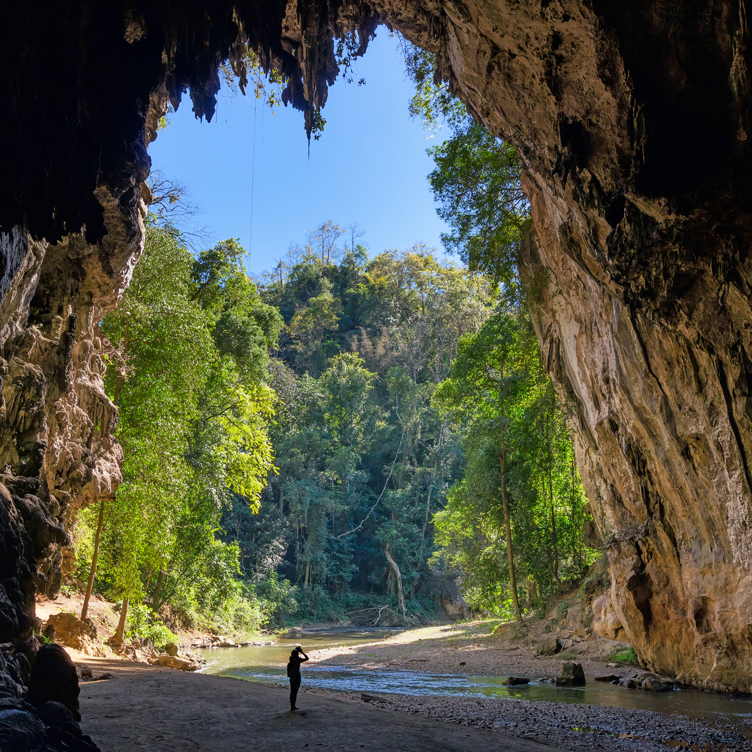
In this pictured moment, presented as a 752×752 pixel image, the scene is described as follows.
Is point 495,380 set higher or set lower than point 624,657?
higher

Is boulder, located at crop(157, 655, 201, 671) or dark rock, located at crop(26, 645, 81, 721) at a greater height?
dark rock, located at crop(26, 645, 81, 721)

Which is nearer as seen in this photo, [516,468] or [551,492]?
[551,492]

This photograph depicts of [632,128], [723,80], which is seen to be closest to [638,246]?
[632,128]

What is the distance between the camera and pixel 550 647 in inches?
648

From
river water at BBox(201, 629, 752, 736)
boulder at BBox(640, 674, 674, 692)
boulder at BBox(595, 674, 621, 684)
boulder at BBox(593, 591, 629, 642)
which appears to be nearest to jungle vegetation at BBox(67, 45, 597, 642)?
river water at BBox(201, 629, 752, 736)

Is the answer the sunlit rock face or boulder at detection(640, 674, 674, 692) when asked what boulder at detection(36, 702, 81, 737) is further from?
boulder at detection(640, 674, 674, 692)

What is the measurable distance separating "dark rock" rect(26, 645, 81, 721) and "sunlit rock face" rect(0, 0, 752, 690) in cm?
95

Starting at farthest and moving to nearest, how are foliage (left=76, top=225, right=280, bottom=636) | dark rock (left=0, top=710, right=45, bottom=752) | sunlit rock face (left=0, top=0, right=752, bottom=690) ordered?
foliage (left=76, top=225, right=280, bottom=636) → sunlit rock face (left=0, top=0, right=752, bottom=690) → dark rock (left=0, top=710, right=45, bottom=752)

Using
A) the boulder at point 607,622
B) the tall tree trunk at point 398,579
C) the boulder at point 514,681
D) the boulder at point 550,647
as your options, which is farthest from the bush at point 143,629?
the tall tree trunk at point 398,579

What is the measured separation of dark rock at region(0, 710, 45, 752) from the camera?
3.88 meters

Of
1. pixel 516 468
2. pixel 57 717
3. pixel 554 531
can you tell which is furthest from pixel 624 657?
pixel 57 717

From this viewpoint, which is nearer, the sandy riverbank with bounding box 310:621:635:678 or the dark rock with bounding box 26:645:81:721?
the dark rock with bounding box 26:645:81:721

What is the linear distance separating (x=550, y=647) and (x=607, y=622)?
2.84 metres

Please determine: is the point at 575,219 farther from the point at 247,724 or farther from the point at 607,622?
the point at 607,622
